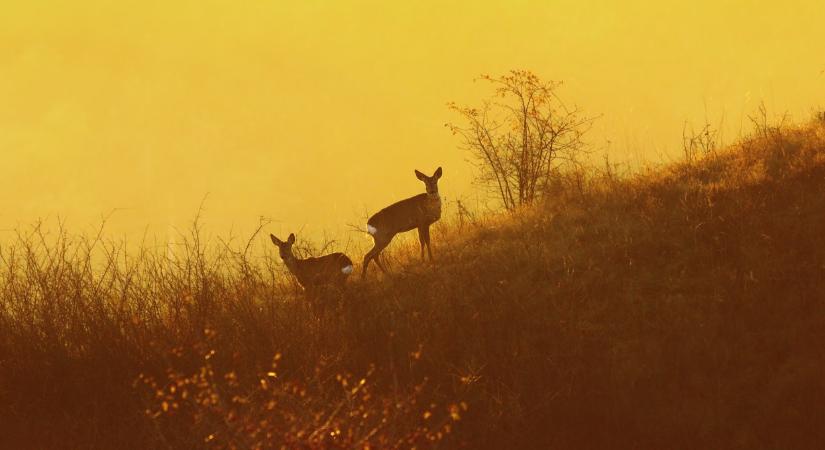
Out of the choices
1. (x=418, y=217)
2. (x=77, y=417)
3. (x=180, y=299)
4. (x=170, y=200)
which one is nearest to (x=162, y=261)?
(x=180, y=299)

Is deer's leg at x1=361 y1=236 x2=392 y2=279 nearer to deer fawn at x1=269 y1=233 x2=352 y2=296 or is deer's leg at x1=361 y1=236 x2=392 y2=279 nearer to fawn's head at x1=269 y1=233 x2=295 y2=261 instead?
deer fawn at x1=269 y1=233 x2=352 y2=296

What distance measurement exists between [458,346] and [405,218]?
Result: 4355 mm

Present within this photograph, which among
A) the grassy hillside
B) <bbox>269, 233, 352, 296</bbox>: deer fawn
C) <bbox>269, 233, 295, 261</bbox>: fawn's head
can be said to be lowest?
the grassy hillside

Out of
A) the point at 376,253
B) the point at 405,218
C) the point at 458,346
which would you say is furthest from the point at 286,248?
the point at 458,346

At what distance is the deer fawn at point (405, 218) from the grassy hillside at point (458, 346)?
3.99 feet

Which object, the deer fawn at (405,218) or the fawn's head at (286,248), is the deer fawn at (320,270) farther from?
the deer fawn at (405,218)

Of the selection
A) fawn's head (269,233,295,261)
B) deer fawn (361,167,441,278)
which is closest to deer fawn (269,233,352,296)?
fawn's head (269,233,295,261)

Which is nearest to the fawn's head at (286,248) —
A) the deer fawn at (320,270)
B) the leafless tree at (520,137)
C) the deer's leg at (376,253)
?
the deer fawn at (320,270)

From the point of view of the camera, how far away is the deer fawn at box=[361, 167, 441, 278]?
1391cm

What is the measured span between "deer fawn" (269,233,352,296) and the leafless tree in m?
5.57

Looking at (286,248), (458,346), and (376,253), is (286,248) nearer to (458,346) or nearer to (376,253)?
(376,253)

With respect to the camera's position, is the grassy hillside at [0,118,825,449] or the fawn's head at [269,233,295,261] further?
the fawn's head at [269,233,295,261]

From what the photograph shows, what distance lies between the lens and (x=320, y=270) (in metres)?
12.8

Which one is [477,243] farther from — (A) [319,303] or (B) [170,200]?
(B) [170,200]
